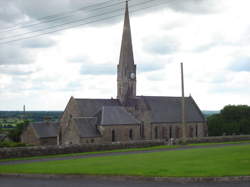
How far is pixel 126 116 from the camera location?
5219cm

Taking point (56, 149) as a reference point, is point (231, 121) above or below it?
above

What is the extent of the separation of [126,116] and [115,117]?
2.09 m

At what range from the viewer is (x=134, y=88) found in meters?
64.6

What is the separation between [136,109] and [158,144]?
1931 centimetres

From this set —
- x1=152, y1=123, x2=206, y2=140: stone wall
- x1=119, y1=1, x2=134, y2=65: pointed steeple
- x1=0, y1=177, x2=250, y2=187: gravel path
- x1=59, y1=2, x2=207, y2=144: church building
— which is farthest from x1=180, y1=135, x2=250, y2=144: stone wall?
x1=0, y1=177, x2=250, y2=187: gravel path

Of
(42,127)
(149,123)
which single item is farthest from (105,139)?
(42,127)

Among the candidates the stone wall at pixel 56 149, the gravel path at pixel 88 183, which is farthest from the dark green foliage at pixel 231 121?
the gravel path at pixel 88 183

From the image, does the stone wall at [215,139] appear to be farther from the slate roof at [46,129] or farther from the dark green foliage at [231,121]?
the dark green foliage at [231,121]

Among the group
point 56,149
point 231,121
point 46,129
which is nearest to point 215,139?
Result: point 56,149

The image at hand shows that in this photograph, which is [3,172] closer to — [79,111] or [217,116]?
[79,111]

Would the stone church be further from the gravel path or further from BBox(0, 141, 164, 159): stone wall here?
the gravel path

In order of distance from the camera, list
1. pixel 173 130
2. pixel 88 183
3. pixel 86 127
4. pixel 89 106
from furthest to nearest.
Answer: pixel 173 130 < pixel 89 106 < pixel 86 127 < pixel 88 183

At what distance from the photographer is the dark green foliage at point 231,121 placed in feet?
254

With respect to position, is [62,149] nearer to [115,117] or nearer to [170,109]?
[115,117]
